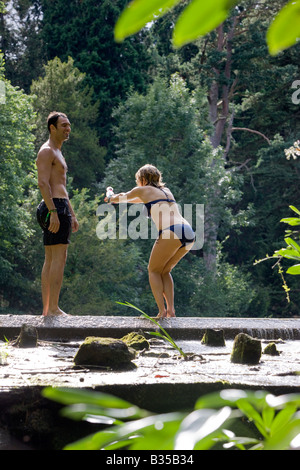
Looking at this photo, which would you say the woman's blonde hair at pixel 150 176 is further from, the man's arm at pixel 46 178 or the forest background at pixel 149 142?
the forest background at pixel 149 142

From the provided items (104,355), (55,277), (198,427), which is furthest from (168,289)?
(198,427)

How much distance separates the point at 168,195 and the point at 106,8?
27.8 metres

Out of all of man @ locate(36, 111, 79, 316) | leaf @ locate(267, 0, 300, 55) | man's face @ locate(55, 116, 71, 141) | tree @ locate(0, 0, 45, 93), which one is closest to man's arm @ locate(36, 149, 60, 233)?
man @ locate(36, 111, 79, 316)

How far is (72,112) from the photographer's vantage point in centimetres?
2945

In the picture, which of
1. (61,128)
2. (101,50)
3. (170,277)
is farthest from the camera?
(101,50)

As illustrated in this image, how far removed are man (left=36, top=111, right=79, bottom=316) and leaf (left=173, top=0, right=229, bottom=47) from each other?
216 inches

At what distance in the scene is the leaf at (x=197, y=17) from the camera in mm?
449

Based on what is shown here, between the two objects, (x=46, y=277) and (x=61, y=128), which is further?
(x=46, y=277)

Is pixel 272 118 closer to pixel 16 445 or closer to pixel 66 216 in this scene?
pixel 66 216

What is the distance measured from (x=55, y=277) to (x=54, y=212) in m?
0.54

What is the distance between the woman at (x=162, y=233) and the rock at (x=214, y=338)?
48.3 inches

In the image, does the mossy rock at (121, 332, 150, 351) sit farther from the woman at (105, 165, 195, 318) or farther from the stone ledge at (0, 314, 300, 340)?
the woman at (105, 165, 195, 318)

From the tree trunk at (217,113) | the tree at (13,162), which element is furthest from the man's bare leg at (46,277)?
the tree trunk at (217,113)

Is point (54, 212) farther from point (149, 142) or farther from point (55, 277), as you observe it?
point (149, 142)
